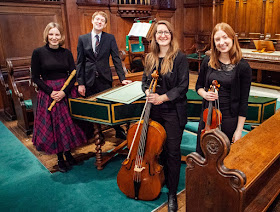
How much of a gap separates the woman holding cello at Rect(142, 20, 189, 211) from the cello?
76 mm

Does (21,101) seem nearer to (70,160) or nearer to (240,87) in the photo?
(70,160)

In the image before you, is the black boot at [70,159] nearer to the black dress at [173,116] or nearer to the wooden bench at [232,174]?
the black dress at [173,116]

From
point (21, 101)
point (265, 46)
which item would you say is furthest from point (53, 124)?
point (265, 46)

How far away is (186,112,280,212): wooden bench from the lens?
4.39 feet

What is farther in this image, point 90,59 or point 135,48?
point 135,48

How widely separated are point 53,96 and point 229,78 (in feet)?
5.53

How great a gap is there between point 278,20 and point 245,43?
0.93 m

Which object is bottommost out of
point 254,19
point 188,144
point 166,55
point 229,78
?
point 188,144

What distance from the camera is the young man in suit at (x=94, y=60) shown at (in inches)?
114

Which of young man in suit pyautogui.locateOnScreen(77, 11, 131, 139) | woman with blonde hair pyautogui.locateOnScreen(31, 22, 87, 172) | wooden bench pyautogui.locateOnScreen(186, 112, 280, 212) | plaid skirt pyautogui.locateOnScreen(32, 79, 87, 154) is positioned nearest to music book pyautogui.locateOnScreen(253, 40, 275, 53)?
young man in suit pyautogui.locateOnScreen(77, 11, 131, 139)

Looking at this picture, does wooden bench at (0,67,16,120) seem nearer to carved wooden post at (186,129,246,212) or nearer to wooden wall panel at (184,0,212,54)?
carved wooden post at (186,129,246,212)

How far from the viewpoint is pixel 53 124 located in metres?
2.79

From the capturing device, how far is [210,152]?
1.37m

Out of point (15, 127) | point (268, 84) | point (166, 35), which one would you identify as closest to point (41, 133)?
point (166, 35)
